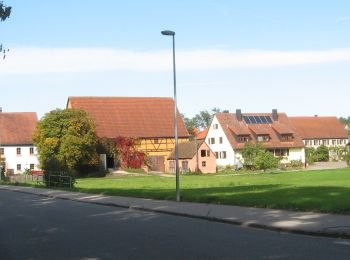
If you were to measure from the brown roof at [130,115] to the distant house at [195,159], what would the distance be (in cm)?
480

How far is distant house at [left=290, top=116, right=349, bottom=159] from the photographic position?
13162cm

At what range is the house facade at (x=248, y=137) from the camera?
97562 millimetres

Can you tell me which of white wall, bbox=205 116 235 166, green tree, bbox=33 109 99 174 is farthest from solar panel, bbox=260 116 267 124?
green tree, bbox=33 109 99 174

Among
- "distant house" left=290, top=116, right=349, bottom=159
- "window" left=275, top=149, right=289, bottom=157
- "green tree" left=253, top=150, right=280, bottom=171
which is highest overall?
"distant house" left=290, top=116, right=349, bottom=159

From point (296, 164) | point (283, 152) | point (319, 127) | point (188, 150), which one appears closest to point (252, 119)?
point (283, 152)

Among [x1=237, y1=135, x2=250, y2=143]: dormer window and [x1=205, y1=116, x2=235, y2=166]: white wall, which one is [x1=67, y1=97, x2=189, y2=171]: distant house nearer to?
[x1=205, y1=116, x2=235, y2=166]: white wall

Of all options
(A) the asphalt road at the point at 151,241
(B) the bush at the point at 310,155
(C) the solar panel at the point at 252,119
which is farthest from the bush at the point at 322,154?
(A) the asphalt road at the point at 151,241

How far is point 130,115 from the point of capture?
89625mm

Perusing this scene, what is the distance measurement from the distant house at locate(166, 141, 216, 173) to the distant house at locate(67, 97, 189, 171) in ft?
9.45

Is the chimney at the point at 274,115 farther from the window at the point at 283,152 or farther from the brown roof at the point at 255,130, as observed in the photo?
the window at the point at 283,152

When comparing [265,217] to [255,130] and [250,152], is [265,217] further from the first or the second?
[255,130]

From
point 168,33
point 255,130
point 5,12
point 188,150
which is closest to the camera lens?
point 5,12

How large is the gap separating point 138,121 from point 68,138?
20.1 m

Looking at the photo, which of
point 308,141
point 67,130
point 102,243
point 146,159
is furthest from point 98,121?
point 102,243
